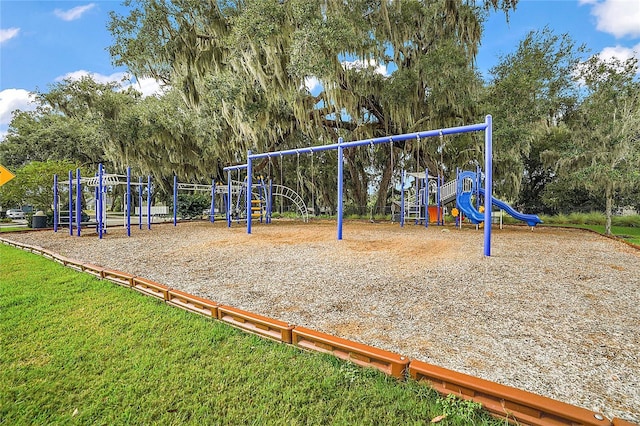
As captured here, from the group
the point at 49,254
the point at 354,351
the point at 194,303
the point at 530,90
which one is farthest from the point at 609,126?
the point at 49,254

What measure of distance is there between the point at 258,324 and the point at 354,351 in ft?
2.72

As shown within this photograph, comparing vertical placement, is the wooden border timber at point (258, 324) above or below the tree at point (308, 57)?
below

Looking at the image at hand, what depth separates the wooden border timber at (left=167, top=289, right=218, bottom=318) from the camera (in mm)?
2806

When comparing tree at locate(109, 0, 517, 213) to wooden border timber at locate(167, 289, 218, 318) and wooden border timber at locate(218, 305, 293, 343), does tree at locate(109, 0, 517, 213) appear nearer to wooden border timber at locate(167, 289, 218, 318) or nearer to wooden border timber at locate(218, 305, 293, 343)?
wooden border timber at locate(167, 289, 218, 318)

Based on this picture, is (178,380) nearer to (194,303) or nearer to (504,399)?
(194,303)

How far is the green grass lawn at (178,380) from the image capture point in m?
1.59

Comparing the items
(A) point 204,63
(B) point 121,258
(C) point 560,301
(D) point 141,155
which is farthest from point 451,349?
(D) point 141,155

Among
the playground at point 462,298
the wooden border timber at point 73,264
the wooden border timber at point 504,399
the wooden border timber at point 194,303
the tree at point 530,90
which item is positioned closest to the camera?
the wooden border timber at point 504,399

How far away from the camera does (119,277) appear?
12.9 feet

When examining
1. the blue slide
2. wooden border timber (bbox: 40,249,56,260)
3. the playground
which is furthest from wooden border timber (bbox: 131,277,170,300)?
the blue slide

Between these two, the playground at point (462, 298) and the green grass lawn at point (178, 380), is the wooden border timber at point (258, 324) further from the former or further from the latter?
the playground at point (462, 298)

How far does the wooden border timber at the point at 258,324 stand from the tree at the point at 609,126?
421 inches

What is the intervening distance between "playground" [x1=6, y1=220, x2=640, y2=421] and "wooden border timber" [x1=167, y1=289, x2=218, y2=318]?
0.33m

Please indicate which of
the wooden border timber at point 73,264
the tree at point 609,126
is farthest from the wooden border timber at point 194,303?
the tree at point 609,126
